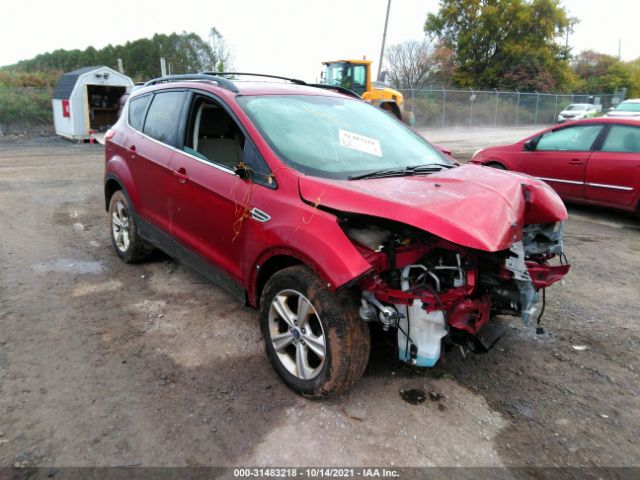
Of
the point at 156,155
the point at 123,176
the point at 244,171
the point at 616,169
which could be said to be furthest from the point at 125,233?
the point at 616,169

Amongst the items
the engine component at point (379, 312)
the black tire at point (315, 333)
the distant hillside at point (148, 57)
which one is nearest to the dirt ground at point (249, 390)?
the black tire at point (315, 333)

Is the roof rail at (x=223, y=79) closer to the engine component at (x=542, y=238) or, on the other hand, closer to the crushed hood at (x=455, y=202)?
the crushed hood at (x=455, y=202)

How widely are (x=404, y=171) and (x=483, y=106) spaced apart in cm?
3145

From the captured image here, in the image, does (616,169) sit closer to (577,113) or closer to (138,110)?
(138,110)

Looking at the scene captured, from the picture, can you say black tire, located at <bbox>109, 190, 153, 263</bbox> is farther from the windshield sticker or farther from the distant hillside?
the distant hillside

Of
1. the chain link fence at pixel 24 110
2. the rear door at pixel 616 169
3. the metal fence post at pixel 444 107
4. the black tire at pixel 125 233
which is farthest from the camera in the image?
the metal fence post at pixel 444 107

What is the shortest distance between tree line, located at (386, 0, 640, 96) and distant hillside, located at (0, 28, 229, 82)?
14.3 metres

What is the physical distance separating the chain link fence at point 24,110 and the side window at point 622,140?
66.8ft

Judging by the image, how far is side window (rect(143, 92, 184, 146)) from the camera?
4156 millimetres

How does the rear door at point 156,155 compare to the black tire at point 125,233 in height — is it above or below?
above

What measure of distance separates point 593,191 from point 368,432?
6.05 meters

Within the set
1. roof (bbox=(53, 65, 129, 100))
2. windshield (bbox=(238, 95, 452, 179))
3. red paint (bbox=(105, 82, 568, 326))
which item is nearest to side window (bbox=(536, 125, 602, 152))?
windshield (bbox=(238, 95, 452, 179))

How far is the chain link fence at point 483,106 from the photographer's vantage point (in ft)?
93.5

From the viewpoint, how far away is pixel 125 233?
5.05m
